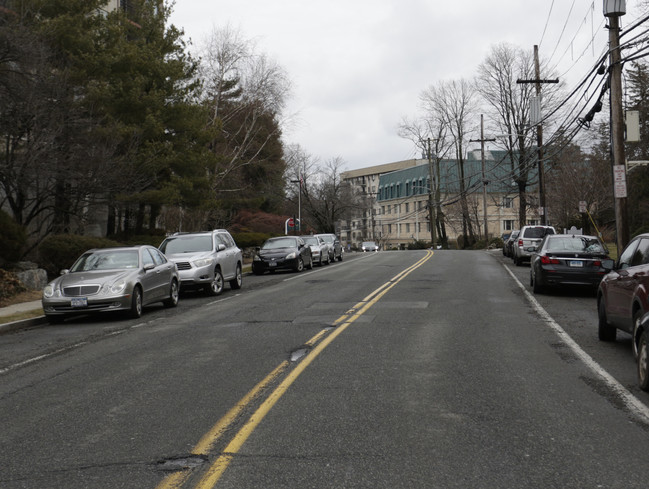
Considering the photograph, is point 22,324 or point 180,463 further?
point 22,324

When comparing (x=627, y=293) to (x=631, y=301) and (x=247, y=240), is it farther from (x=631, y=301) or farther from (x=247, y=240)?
(x=247, y=240)

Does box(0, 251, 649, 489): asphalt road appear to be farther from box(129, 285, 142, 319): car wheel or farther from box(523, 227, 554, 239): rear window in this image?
box(523, 227, 554, 239): rear window

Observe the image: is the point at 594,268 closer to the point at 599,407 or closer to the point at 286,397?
the point at 599,407

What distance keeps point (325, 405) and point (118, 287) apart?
8.19 meters

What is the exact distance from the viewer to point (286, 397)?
6.45 metres

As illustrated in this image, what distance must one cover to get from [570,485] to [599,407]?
216cm

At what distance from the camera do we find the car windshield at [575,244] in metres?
16.5

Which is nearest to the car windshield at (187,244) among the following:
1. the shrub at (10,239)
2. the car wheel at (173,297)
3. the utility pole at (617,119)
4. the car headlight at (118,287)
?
the car wheel at (173,297)

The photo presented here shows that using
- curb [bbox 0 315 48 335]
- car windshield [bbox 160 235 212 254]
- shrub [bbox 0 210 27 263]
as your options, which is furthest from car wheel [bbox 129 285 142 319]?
shrub [bbox 0 210 27 263]

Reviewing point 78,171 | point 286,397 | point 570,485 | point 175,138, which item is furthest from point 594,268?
point 175,138

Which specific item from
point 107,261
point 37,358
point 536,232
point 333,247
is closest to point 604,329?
point 37,358

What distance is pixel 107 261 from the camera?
1438cm

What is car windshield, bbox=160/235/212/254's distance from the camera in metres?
18.7

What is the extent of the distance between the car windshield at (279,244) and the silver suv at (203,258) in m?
7.71
